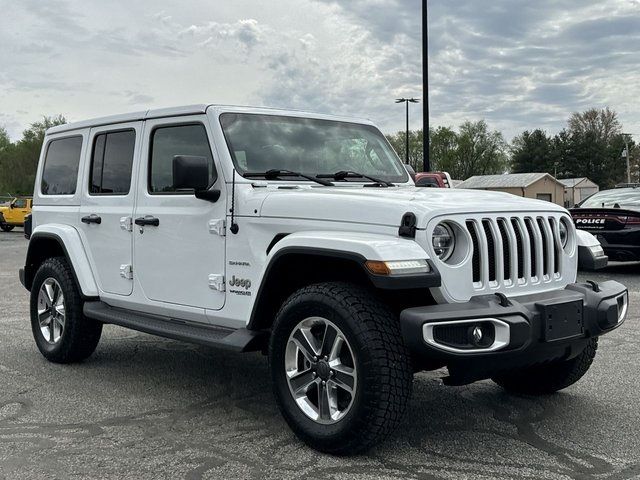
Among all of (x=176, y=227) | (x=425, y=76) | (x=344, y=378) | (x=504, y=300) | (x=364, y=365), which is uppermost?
(x=425, y=76)

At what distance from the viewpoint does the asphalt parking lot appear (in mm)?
3658

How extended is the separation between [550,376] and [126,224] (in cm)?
311

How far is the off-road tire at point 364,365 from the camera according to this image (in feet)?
11.6

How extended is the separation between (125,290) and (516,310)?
2.95 meters

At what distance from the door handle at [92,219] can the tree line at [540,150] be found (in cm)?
8853

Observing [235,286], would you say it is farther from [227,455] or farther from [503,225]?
[503,225]

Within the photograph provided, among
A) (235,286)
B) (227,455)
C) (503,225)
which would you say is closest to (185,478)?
(227,455)

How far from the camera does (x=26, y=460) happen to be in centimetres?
381

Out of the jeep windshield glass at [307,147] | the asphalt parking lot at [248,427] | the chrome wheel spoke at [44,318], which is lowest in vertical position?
the asphalt parking lot at [248,427]

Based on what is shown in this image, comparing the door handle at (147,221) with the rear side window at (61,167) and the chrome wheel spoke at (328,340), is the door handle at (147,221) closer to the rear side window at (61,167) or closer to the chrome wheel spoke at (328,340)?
the rear side window at (61,167)

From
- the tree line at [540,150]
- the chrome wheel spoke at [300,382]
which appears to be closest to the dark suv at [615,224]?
the chrome wheel spoke at [300,382]

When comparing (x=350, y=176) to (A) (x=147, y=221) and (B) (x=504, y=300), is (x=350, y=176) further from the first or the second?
(B) (x=504, y=300)

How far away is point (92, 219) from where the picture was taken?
563 centimetres

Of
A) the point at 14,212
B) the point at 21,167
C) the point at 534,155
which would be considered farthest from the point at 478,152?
the point at 14,212
